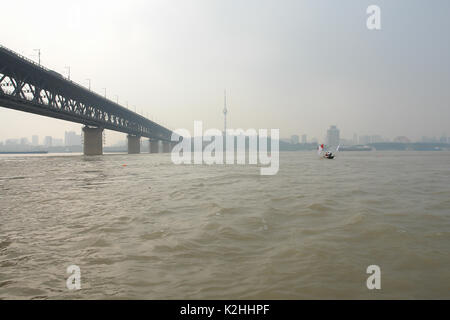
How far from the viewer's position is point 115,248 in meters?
5.33

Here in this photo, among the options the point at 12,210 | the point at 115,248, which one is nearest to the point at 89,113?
the point at 12,210

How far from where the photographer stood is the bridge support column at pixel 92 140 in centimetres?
7756

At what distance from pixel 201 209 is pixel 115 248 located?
428cm

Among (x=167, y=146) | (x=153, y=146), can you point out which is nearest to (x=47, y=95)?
(x=153, y=146)

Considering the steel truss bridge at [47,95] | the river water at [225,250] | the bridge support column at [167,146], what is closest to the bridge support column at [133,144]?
the steel truss bridge at [47,95]

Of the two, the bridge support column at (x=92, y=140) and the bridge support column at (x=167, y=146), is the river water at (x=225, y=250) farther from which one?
the bridge support column at (x=167, y=146)

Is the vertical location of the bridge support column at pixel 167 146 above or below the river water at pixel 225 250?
above

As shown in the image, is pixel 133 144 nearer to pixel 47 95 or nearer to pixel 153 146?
pixel 153 146

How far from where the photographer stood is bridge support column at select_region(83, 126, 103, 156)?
77.6 meters

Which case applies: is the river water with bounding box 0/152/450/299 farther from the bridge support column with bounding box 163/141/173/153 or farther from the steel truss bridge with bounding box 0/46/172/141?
the bridge support column with bounding box 163/141/173/153

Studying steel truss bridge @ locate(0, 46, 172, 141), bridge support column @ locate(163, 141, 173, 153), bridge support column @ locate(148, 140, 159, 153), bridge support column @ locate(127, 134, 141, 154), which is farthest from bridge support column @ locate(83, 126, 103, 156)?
bridge support column @ locate(163, 141, 173, 153)

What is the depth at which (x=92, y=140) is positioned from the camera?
258 feet

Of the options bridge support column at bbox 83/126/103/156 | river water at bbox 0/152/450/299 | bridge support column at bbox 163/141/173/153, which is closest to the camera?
river water at bbox 0/152/450/299
